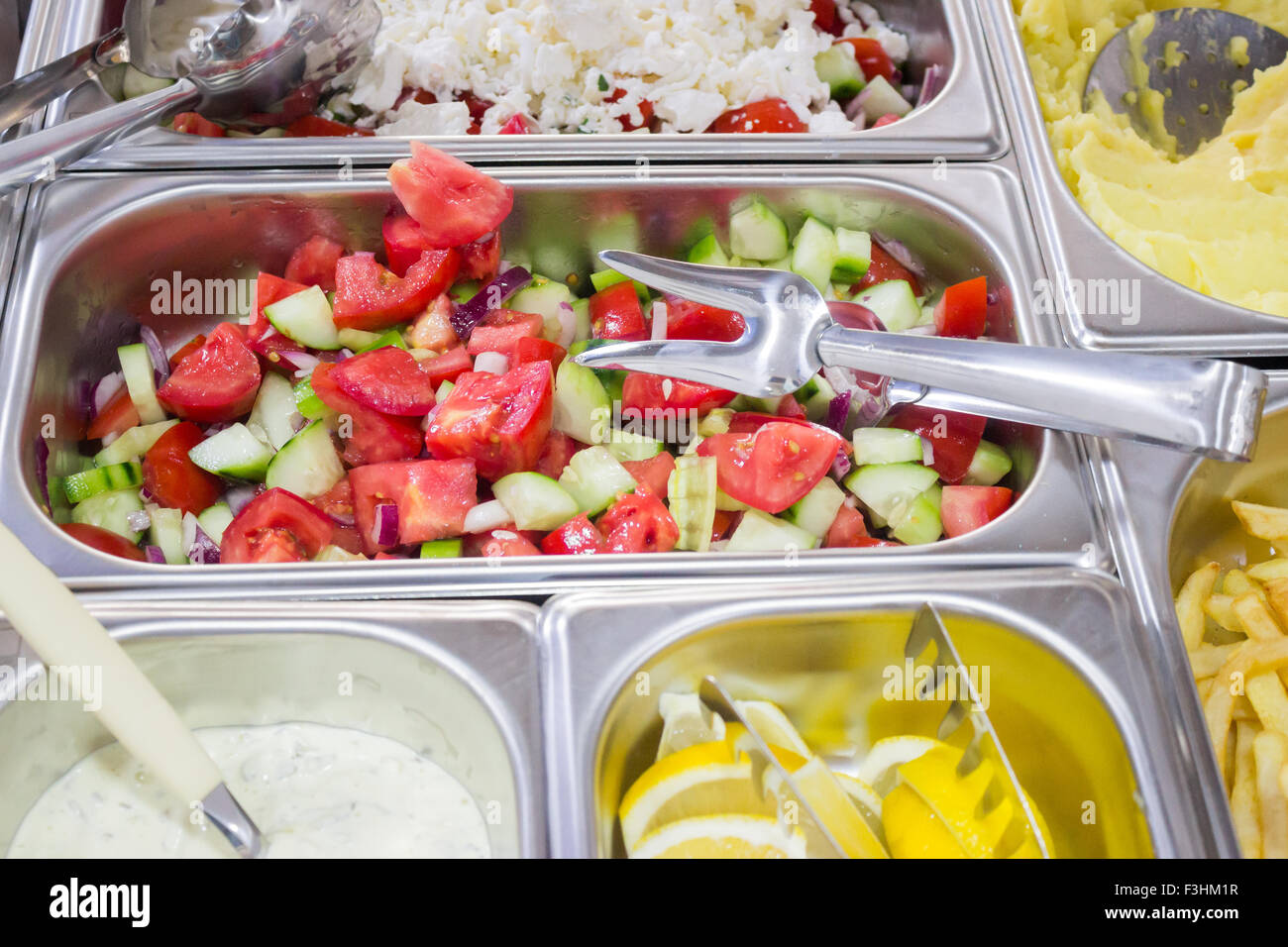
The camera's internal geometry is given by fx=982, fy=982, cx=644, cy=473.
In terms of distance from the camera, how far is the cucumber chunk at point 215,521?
1424mm

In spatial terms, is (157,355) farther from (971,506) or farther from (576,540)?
(971,506)

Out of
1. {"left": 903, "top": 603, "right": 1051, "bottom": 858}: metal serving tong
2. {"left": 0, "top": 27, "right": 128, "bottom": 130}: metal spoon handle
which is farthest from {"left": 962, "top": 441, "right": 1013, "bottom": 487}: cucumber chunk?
{"left": 0, "top": 27, "right": 128, "bottom": 130}: metal spoon handle

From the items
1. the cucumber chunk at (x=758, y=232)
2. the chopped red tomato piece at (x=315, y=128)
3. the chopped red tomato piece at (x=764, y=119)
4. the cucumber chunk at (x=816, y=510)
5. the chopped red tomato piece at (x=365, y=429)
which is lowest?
the cucumber chunk at (x=816, y=510)

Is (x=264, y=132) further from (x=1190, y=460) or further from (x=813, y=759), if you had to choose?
(x=1190, y=460)

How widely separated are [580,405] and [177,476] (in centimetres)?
60

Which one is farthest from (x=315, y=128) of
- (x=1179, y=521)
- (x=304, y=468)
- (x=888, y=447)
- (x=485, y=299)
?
(x=1179, y=521)

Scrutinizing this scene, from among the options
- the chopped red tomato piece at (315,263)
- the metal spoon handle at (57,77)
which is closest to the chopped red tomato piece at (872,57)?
the chopped red tomato piece at (315,263)

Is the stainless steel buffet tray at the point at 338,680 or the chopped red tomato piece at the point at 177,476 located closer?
the stainless steel buffet tray at the point at 338,680

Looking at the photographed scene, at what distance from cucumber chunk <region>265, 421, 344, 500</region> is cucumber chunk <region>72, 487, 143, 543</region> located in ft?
0.64

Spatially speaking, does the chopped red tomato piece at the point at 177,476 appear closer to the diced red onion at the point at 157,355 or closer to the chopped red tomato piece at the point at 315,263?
the diced red onion at the point at 157,355

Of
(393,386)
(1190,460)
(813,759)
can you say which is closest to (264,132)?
(393,386)

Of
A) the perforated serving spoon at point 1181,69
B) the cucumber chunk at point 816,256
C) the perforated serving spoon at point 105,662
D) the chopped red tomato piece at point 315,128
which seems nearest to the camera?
the perforated serving spoon at point 105,662

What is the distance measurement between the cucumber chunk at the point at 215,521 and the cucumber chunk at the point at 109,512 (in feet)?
0.28
